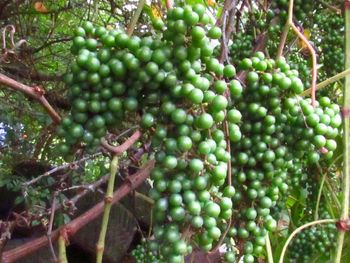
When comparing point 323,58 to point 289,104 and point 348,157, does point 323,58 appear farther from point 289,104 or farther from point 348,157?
point 289,104

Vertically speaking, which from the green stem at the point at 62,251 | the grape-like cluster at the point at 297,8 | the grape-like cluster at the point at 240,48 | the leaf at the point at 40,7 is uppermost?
the leaf at the point at 40,7

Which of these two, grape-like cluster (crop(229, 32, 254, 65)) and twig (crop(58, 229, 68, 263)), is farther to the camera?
grape-like cluster (crop(229, 32, 254, 65))

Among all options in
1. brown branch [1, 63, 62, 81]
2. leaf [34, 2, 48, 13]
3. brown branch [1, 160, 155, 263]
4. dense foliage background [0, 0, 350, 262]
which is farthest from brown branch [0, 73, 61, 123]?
leaf [34, 2, 48, 13]

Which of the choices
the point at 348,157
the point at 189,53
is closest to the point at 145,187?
the point at 348,157

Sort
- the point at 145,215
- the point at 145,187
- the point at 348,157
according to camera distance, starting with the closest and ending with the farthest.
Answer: the point at 348,157, the point at 145,187, the point at 145,215

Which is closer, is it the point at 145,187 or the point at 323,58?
the point at 323,58

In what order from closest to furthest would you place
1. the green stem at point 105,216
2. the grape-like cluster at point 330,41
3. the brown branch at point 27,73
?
the green stem at point 105,216 < the grape-like cluster at point 330,41 < the brown branch at point 27,73

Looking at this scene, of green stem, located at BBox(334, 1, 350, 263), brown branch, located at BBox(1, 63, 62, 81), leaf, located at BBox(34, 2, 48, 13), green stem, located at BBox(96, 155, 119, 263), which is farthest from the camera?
leaf, located at BBox(34, 2, 48, 13)

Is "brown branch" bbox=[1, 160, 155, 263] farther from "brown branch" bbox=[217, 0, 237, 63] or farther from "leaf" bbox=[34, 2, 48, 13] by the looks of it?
"leaf" bbox=[34, 2, 48, 13]

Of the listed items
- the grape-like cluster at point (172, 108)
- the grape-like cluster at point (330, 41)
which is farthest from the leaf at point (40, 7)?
the grape-like cluster at point (172, 108)

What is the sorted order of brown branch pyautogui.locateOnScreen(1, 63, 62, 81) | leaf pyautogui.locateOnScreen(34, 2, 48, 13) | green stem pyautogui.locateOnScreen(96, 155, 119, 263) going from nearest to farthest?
green stem pyautogui.locateOnScreen(96, 155, 119, 263) < brown branch pyautogui.locateOnScreen(1, 63, 62, 81) < leaf pyautogui.locateOnScreen(34, 2, 48, 13)

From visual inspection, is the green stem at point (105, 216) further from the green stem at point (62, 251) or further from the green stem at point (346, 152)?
the green stem at point (346, 152)
